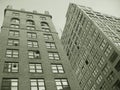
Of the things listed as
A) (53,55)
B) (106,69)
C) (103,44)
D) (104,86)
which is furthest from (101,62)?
(53,55)

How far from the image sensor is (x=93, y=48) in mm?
55594

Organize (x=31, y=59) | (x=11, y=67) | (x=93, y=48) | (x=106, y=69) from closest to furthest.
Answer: (x=11, y=67), (x=31, y=59), (x=106, y=69), (x=93, y=48)

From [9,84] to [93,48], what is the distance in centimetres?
3680

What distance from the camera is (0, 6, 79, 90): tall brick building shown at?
2456 centimetres

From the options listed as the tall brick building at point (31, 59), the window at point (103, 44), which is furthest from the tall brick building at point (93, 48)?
the tall brick building at point (31, 59)

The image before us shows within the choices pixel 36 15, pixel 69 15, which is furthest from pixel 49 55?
pixel 69 15

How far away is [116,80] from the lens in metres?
43.4

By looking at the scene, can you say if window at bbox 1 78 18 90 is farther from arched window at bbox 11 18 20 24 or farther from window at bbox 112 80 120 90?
window at bbox 112 80 120 90

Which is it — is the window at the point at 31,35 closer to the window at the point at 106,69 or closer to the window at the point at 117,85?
the window at the point at 106,69

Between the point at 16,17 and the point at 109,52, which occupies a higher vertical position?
the point at 16,17

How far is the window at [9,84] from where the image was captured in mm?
22844

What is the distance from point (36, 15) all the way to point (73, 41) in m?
30.0

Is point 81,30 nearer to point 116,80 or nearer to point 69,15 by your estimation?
point 69,15

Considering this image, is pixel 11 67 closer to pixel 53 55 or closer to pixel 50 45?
pixel 53 55
